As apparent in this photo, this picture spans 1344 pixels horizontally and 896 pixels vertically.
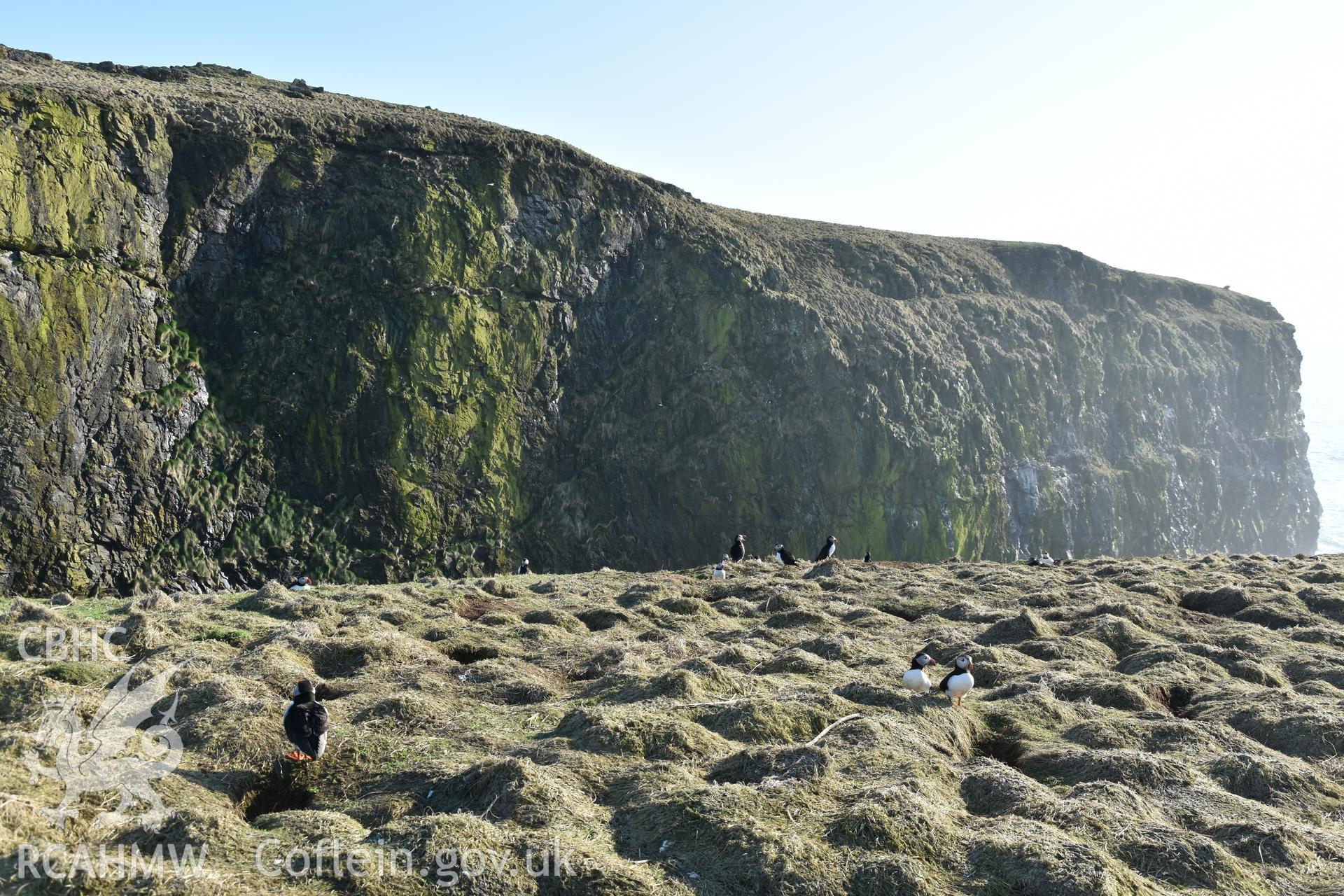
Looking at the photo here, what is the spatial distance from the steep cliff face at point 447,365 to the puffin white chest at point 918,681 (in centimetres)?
3850

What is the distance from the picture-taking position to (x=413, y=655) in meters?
18.7

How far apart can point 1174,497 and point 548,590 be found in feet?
278

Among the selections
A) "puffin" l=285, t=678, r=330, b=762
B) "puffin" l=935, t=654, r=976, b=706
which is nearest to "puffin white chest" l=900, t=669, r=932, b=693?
"puffin" l=935, t=654, r=976, b=706

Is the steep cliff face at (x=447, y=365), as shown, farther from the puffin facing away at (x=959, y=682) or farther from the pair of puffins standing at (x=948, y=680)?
the puffin facing away at (x=959, y=682)

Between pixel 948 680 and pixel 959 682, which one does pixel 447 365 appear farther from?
pixel 959 682

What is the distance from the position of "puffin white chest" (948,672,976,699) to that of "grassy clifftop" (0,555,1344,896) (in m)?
0.35

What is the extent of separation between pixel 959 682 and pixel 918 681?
0.76 metres

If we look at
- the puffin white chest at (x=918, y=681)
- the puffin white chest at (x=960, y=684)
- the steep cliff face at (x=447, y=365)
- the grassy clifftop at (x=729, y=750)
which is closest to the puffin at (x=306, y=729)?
the grassy clifftop at (x=729, y=750)

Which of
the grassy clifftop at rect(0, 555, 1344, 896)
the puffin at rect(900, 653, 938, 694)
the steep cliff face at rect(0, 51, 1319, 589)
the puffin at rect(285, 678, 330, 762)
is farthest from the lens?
the steep cliff face at rect(0, 51, 1319, 589)

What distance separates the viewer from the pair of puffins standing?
1608cm

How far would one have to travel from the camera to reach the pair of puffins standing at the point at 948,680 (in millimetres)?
16078

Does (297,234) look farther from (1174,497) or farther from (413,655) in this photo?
(1174,497)

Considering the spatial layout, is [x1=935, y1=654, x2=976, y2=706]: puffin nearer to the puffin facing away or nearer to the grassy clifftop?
the puffin facing away

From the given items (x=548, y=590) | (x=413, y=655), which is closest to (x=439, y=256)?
(x=548, y=590)
